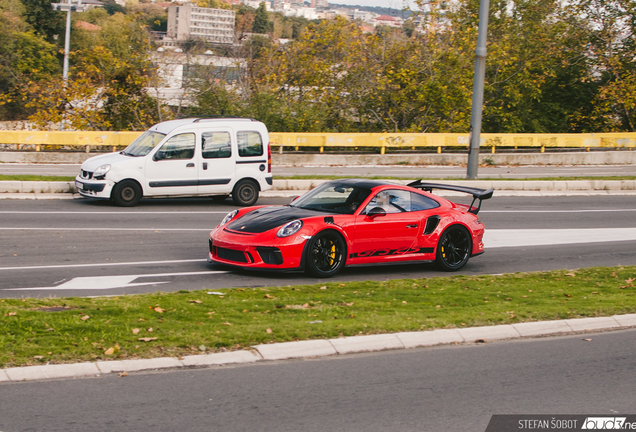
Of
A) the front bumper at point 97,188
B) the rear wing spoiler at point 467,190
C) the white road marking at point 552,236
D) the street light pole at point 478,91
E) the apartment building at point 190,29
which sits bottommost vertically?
the white road marking at point 552,236

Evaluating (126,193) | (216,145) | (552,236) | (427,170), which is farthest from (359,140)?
(552,236)

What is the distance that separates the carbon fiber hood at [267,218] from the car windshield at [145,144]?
6.49 metres

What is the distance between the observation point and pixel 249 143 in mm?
16688

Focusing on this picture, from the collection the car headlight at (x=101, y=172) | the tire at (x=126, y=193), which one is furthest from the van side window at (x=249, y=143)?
the car headlight at (x=101, y=172)

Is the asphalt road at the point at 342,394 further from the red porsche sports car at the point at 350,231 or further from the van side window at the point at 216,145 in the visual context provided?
the van side window at the point at 216,145

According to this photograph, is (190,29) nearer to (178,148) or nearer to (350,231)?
(178,148)

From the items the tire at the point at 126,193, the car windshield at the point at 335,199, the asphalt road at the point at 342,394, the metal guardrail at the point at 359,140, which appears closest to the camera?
the asphalt road at the point at 342,394

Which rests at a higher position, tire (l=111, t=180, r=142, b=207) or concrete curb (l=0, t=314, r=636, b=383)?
tire (l=111, t=180, r=142, b=207)

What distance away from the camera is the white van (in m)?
15.5

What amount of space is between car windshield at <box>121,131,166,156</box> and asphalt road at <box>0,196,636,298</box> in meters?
1.23

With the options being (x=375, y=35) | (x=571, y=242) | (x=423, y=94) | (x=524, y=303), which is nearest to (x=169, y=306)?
(x=524, y=303)

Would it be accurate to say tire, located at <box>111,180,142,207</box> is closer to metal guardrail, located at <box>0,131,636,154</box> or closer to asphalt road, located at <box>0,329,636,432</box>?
asphalt road, located at <box>0,329,636,432</box>

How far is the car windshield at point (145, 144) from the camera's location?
15961 millimetres

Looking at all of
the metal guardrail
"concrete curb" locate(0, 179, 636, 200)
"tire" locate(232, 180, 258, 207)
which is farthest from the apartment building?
"tire" locate(232, 180, 258, 207)
